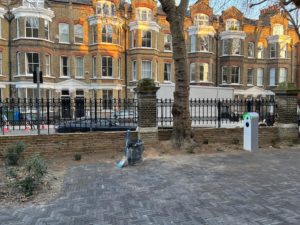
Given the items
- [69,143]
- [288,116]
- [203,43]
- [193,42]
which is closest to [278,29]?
[203,43]

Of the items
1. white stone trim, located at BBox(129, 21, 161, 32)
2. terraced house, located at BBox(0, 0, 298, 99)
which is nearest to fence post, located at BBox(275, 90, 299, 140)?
terraced house, located at BBox(0, 0, 298, 99)

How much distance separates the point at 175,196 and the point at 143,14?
2858 centimetres

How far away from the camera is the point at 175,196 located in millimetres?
5387

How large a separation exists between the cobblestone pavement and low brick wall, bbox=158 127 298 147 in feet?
8.53

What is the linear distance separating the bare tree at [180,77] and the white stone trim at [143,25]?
21.2 m

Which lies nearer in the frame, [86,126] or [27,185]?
[27,185]

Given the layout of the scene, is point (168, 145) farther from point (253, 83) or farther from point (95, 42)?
point (253, 83)

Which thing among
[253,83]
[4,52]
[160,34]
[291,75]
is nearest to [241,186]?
[4,52]

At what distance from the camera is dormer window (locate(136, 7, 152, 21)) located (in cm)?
3100

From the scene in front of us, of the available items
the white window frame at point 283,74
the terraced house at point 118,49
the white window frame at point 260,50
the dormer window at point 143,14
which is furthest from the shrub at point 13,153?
the white window frame at point 283,74

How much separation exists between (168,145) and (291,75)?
116 feet

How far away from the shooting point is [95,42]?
96.4 ft

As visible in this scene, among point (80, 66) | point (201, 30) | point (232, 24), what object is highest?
point (232, 24)

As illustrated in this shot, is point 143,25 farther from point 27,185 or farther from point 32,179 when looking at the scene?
point 27,185
